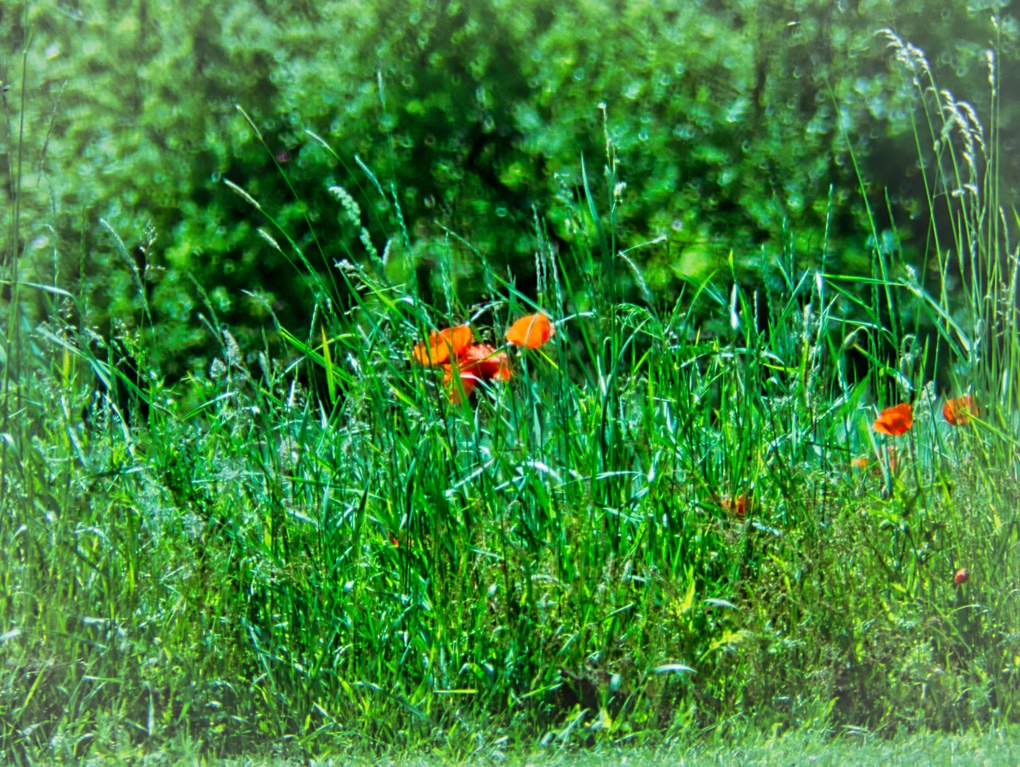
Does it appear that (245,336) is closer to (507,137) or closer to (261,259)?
(261,259)

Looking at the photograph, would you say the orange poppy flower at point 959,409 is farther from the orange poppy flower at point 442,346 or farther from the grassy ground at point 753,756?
the orange poppy flower at point 442,346

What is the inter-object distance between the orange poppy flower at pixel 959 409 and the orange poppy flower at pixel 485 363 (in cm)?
103

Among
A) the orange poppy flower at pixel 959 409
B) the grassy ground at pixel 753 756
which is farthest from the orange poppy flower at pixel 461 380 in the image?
the orange poppy flower at pixel 959 409

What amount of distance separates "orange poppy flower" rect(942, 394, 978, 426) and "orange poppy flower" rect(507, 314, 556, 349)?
0.93 m

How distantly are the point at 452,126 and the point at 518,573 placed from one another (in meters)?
2.05

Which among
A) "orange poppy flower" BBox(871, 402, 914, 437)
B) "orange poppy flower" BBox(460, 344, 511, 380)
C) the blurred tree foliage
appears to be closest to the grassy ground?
"orange poppy flower" BBox(871, 402, 914, 437)

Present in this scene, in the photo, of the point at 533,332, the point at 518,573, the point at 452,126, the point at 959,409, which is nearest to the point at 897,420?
the point at 959,409

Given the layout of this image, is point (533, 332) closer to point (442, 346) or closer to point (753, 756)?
point (442, 346)

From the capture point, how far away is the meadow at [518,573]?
Answer: 1.86 m

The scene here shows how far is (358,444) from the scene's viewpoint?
93.0 inches

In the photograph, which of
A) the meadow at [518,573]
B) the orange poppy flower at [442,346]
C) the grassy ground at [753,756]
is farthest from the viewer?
the orange poppy flower at [442,346]

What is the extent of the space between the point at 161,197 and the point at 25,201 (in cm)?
57

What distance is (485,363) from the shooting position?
2.36m

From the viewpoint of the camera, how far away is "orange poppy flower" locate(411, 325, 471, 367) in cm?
216
